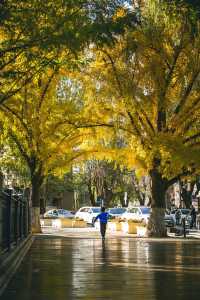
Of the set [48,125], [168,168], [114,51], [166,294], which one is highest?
[114,51]

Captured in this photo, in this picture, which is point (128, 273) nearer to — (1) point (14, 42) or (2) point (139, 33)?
(1) point (14, 42)

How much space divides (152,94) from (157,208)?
6169mm

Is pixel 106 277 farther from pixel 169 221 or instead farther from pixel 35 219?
pixel 169 221

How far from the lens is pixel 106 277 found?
14.4 m

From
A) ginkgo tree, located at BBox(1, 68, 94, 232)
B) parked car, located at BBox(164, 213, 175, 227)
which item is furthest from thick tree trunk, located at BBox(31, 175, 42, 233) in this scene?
parked car, located at BBox(164, 213, 175, 227)

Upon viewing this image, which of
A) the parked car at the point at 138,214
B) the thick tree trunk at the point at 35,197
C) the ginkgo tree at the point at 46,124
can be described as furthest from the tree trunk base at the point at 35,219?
the parked car at the point at 138,214

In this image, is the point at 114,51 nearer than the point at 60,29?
No

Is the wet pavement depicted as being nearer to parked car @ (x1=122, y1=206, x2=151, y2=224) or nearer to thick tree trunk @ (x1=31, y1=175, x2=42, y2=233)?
thick tree trunk @ (x1=31, y1=175, x2=42, y2=233)

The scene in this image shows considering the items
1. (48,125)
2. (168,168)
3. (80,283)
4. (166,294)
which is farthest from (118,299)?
(48,125)

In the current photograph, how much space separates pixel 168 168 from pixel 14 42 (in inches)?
726

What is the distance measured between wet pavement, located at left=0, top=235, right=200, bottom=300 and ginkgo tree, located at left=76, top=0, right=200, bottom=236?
11.6 m

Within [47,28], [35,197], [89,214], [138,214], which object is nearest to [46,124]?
[35,197]

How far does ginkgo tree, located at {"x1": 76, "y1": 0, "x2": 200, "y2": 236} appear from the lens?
32.2 metres

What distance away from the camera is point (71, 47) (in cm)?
1571
